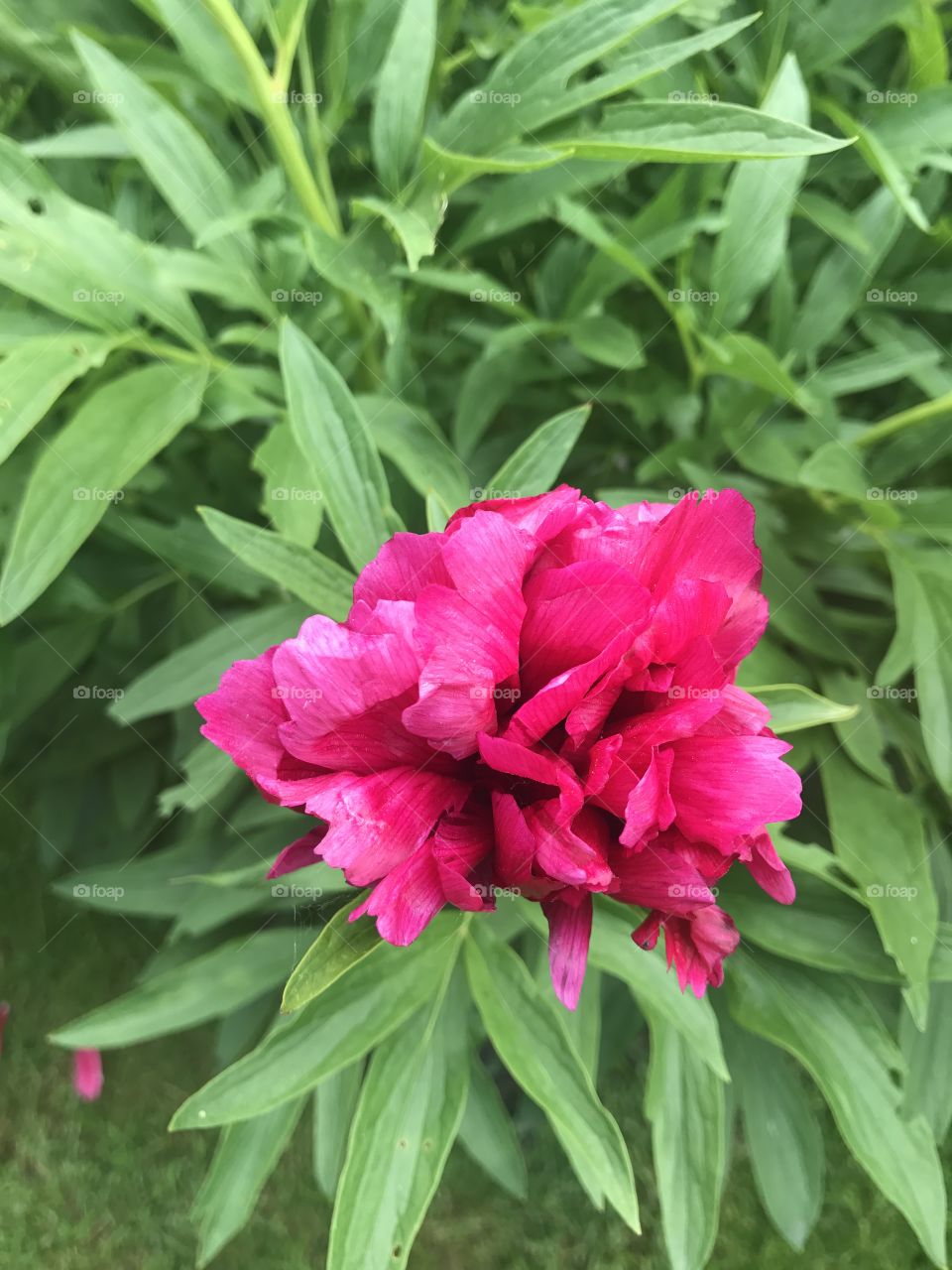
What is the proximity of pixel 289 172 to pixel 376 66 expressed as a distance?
0.83 ft

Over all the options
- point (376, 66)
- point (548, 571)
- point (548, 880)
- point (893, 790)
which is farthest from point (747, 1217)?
point (376, 66)

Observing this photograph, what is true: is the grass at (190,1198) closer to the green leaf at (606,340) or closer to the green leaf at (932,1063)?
the green leaf at (932,1063)

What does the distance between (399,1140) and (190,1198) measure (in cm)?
92

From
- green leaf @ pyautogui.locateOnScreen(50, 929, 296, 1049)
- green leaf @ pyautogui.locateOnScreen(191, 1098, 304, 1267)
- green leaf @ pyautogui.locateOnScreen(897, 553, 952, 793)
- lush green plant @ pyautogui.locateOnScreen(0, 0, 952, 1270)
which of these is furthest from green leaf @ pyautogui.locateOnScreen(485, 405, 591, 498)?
green leaf @ pyautogui.locateOnScreen(191, 1098, 304, 1267)

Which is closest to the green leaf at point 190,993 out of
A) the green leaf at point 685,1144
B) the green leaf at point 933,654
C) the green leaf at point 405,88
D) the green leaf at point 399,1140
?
the green leaf at point 399,1140

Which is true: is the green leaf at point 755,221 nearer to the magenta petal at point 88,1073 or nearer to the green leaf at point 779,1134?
the green leaf at point 779,1134

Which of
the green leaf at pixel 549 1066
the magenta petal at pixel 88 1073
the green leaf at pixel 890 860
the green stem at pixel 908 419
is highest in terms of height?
the green stem at pixel 908 419

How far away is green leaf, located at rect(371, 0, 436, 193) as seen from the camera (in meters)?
0.92

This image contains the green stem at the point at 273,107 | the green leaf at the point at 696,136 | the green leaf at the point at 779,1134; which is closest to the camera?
the green leaf at the point at 696,136

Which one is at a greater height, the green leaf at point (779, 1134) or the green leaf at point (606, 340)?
the green leaf at point (606, 340)

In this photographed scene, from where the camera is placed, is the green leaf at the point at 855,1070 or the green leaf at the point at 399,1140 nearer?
the green leaf at the point at 399,1140

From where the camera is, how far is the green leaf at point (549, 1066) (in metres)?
0.74

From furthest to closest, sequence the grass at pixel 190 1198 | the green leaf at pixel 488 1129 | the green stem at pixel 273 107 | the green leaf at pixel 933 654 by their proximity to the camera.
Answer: the grass at pixel 190 1198 → the green leaf at pixel 488 1129 → the green leaf at pixel 933 654 → the green stem at pixel 273 107

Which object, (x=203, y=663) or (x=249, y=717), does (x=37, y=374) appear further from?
(x=249, y=717)
